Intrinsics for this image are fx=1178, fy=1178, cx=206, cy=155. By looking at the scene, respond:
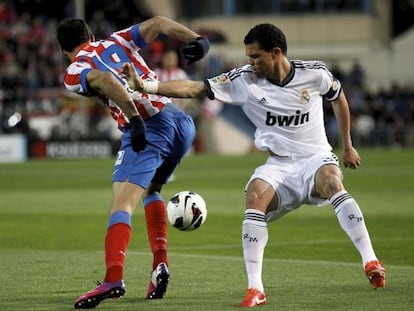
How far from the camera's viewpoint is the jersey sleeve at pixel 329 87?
8.75 m

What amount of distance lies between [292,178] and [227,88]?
0.81 metres

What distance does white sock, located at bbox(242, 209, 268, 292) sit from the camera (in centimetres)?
822

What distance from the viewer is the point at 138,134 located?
Answer: 8023 millimetres

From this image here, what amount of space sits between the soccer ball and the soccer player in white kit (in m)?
0.77

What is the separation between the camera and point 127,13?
149ft

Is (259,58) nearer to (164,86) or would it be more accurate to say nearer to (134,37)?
(164,86)

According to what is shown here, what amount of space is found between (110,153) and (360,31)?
16.0 meters

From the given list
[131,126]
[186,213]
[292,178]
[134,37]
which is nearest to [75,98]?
[186,213]

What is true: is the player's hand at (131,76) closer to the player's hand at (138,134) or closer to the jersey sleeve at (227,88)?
the player's hand at (138,134)

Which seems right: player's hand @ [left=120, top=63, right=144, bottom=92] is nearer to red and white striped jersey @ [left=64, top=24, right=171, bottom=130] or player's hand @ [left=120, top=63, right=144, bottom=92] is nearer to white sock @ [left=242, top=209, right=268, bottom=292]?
red and white striped jersey @ [left=64, top=24, right=171, bottom=130]

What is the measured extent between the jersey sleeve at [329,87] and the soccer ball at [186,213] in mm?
1343

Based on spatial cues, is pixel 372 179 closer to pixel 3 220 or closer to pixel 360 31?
pixel 3 220

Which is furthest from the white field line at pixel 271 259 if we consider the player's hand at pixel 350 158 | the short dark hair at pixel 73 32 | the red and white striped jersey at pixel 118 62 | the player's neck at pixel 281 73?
the short dark hair at pixel 73 32

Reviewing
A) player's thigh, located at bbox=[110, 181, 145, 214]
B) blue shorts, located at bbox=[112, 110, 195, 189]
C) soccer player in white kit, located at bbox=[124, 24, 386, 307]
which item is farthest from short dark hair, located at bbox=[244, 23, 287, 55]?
player's thigh, located at bbox=[110, 181, 145, 214]
